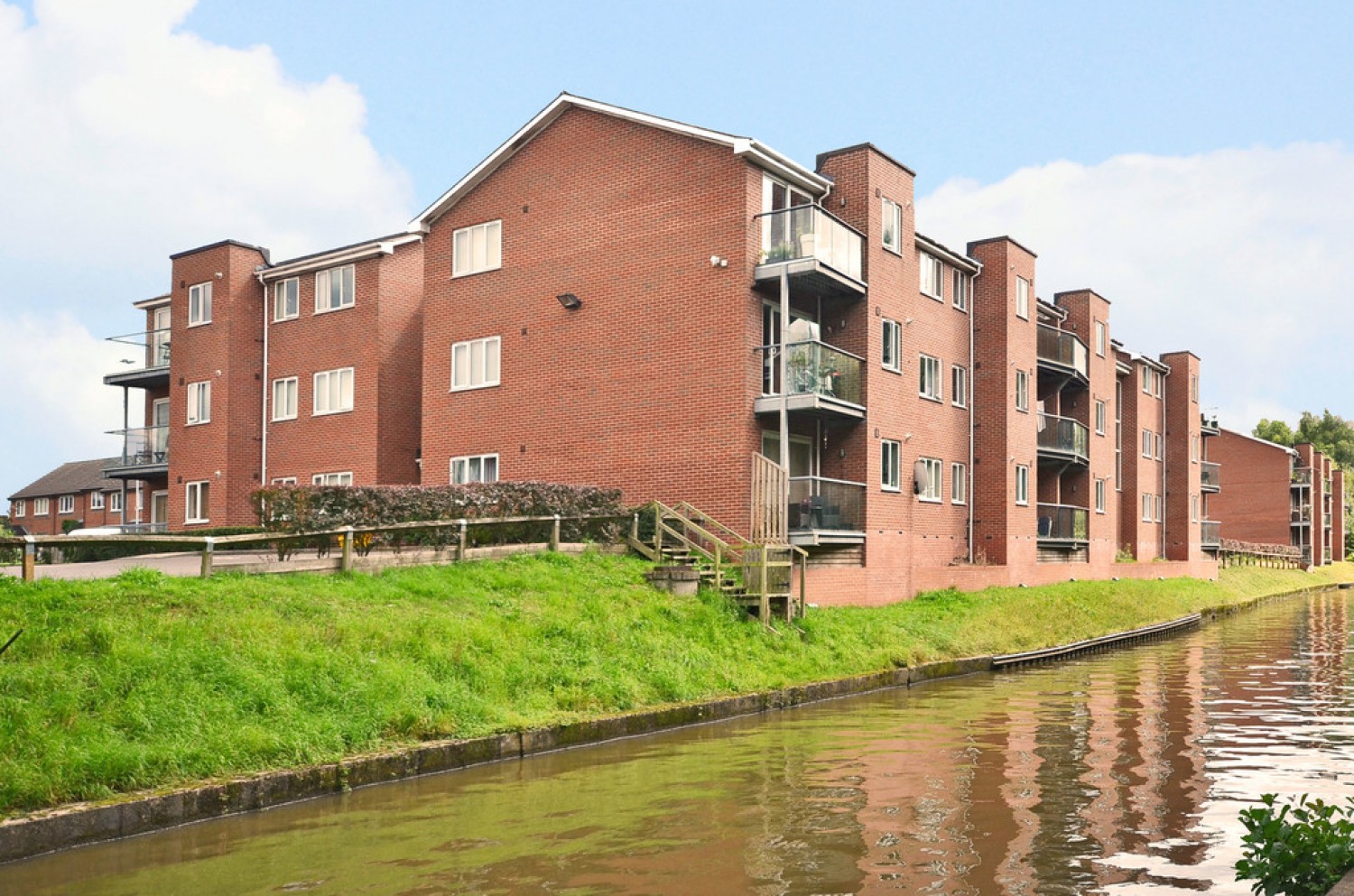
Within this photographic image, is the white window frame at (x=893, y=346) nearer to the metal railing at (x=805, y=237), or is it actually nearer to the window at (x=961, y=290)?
the metal railing at (x=805, y=237)

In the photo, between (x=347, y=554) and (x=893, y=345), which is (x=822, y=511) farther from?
(x=347, y=554)

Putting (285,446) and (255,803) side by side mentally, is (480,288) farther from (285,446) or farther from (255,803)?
(255,803)

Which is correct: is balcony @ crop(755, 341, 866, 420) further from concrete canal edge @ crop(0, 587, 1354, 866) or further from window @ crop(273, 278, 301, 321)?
window @ crop(273, 278, 301, 321)

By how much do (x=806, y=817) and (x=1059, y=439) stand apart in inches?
1277

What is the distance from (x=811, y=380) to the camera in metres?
25.4

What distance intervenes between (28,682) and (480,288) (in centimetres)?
2059

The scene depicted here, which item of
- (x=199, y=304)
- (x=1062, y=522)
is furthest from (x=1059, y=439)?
(x=199, y=304)

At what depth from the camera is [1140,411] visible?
5306cm

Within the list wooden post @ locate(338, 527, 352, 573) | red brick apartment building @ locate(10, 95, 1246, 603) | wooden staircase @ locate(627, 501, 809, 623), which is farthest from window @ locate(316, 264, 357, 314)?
wooden post @ locate(338, 527, 352, 573)

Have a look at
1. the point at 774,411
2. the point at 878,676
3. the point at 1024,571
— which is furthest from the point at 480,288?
the point at 1024,571

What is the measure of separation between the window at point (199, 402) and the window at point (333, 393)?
158 inches

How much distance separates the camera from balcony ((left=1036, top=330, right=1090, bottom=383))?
40469 millimetres

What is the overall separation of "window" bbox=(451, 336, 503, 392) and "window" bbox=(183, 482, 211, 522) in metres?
10.6

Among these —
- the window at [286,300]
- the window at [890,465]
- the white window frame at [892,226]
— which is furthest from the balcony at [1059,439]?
the window at [286,300]
